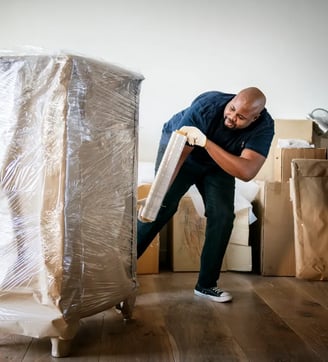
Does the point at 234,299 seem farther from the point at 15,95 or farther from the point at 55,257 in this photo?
the point at 15,95

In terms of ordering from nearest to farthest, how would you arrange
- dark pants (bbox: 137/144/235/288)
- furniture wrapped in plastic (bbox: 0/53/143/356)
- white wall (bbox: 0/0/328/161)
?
1. furniture wrapped in plastic (bbox: 0/53/143/356)
2. dark pants (bbox: 137/144/235/288)
3. white wall (bbox: 0/0/328/161)

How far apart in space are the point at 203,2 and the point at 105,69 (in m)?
1.86

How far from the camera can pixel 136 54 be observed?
3033 mm

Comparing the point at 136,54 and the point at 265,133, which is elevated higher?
the point at 136,54

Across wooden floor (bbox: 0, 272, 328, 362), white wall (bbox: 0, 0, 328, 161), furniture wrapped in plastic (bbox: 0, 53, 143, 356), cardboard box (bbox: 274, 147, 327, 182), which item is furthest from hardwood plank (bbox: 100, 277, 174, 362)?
white wall (bbox: 0, 0, 328, 161)

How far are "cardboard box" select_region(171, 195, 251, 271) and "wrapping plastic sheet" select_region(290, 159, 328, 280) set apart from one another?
33cm

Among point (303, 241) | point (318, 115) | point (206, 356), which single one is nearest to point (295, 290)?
point (303, 241)

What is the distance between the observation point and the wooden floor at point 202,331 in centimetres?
143

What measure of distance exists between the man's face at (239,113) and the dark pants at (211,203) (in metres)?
0.26

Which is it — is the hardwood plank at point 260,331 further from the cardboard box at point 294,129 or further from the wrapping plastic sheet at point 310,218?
the cardboard box at point 294,129

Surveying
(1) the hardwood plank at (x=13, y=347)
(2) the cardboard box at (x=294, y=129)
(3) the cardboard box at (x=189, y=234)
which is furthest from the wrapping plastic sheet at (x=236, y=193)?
(1) the hardwood plank at (x=13, y=347)

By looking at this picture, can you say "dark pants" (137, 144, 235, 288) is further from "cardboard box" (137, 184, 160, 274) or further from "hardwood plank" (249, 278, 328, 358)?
"cardboard box" (137, 184, 160, 274)

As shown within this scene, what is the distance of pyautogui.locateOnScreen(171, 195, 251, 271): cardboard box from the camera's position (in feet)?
8.96

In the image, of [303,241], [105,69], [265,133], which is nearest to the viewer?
[105,69]
